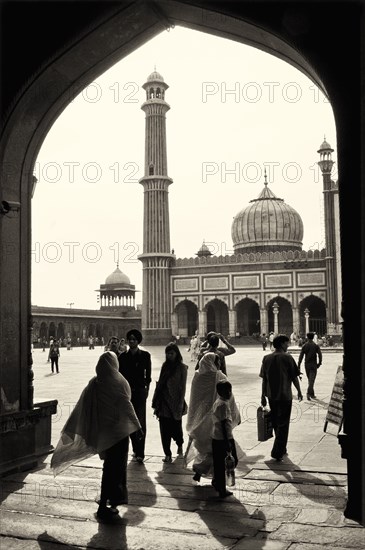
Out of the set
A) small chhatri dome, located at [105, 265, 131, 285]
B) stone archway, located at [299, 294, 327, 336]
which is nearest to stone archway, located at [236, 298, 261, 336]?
stone archway, located at [299, 294, 327, 336]

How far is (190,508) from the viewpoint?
383cm

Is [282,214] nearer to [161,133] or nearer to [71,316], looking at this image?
[161,133]

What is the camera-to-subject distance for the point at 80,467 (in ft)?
16.4

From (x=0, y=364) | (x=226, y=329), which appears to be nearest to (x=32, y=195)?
(x=0, y=364)

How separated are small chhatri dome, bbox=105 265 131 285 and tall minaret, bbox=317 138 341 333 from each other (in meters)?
26.0

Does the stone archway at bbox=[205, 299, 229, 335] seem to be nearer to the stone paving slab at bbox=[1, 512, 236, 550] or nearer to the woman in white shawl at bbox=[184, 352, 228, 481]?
the woman in white shawl at bbox=[184, 352, 228, 481]

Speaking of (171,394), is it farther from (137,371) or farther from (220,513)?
(220,513)

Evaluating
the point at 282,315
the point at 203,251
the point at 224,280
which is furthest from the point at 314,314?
the point at 203,251

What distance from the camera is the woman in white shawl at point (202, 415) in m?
4.52

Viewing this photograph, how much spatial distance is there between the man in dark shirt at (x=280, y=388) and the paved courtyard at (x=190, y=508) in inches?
8.3

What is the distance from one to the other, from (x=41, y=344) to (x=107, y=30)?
3548 cm

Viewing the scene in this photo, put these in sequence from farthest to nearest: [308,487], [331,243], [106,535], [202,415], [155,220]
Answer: [155,220] → [331,243] → [202,415] → [308,487] → [106,535]

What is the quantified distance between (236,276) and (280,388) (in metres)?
34.7

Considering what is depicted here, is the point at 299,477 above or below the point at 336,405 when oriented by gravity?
below
